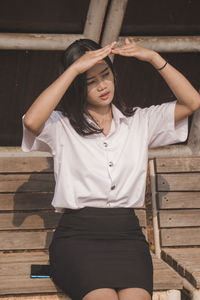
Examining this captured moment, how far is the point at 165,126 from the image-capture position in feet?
9.62

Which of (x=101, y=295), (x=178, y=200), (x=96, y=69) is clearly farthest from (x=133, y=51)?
(x=178, y=200)

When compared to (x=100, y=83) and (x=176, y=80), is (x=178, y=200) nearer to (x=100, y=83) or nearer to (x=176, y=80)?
(x=176, y=80)

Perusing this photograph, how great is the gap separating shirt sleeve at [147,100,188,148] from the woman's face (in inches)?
12.3

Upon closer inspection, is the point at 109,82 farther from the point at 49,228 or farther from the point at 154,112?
the point at 49,228

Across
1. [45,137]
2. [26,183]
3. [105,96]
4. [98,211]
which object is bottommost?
[98,211]

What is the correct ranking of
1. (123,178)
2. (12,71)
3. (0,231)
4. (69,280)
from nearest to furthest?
(69,280), (123,178), (0,231), (12,71)

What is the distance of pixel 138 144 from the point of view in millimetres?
2912

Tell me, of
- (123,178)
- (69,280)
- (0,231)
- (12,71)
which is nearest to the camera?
(69,280)

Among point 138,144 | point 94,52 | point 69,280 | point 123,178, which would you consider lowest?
point 69,280

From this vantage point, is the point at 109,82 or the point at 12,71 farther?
the point at 12,71

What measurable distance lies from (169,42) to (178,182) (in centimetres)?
115

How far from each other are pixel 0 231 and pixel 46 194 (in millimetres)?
446

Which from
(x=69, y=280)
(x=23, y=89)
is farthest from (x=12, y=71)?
(x=69, y=280)

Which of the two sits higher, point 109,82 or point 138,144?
point 109,82
